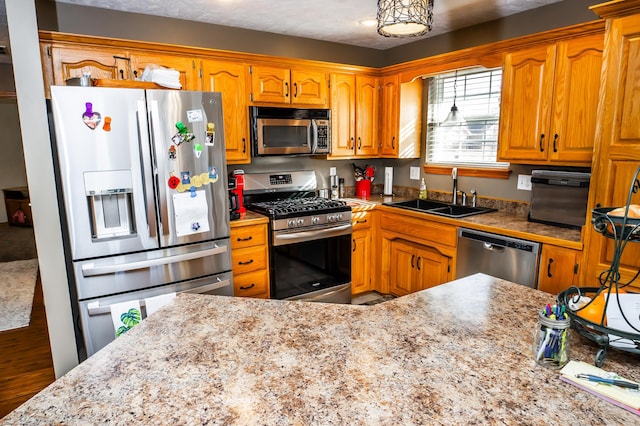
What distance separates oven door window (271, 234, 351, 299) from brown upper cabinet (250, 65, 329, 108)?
125 cm

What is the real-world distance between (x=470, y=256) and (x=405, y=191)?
1.41 m

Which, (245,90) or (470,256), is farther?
(245,90)

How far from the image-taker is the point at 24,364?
109 inches

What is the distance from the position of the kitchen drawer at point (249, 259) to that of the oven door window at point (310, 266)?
9 centimetres

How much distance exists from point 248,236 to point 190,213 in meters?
0.57

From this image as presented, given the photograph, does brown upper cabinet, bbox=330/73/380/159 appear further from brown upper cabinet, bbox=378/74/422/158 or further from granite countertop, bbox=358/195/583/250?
granite countertop, bbox=358/195/583/250

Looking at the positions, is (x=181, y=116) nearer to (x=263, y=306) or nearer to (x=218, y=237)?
(x=218, y=237)

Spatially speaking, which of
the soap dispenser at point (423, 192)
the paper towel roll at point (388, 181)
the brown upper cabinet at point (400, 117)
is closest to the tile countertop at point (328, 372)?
the soap dispenser at point (423, 192)

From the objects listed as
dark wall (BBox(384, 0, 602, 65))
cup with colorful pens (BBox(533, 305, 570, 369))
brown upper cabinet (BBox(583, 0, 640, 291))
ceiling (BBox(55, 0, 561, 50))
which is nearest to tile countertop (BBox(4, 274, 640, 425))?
cup with colorful pens (BBox(533, 305, 570, 369))

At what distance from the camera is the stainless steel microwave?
334cm

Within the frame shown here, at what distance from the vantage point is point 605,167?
213 cm

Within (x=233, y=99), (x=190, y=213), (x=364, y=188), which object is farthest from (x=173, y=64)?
(x=364, y=188)

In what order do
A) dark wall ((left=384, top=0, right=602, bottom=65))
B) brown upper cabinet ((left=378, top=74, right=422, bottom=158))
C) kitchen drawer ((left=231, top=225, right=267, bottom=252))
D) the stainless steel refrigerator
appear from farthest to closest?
brown upper cabinet ((left=378, top=74, right=422, bottom=158))
kitchen drawer ((left=231, top=225, right=267, bottom=252))
dark wall ((left=384, top=0, right=602, bottom=65))
the stainless steel refrigerator

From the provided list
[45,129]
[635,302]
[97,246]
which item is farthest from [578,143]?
[45,129]
